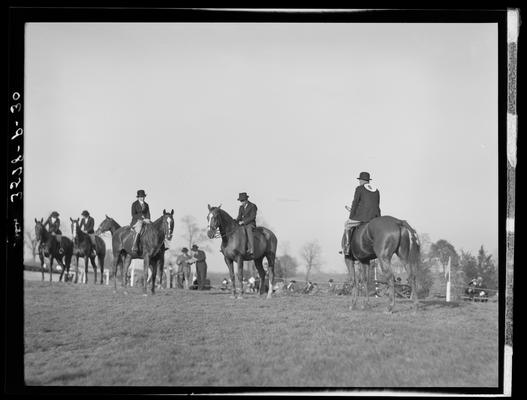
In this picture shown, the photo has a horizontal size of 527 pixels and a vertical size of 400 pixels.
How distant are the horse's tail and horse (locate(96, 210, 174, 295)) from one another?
217 inches

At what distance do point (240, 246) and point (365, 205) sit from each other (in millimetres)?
4008

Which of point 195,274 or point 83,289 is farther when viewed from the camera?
point 195,274

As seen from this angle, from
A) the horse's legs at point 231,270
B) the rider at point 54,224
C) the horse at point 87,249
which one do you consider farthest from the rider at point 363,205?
the horse at point 87,249

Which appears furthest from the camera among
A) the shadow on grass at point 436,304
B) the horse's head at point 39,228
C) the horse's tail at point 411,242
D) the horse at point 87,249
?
the horse at point 87,249

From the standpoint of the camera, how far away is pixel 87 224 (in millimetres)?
14539

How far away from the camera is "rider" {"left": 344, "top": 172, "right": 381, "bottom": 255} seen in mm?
12500

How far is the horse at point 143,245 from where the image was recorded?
49.8ft

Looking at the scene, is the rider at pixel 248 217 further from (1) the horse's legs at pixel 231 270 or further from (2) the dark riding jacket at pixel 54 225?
(2) the dark riding jacket at pixel 54 225

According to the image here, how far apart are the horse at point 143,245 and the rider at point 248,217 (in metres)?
1.76

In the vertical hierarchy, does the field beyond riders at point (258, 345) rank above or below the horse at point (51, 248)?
below
